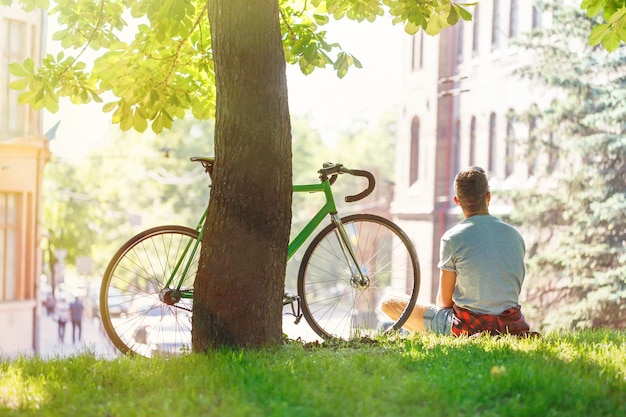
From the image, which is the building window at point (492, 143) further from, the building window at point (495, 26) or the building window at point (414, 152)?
the building window at point (414, 152)

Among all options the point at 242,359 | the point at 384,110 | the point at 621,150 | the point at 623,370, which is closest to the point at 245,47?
the point at 242,359

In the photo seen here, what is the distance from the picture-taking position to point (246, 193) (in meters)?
5.32

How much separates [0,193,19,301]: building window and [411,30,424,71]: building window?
16039 millimetres

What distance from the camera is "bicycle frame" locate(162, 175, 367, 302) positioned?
6.02m

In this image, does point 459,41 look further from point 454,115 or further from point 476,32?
point 454,115

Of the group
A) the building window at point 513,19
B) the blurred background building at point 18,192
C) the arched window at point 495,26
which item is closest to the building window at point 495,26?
the arched window at point 495,26

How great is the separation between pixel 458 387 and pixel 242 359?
1139 millimetres

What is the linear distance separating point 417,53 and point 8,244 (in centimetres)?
1708

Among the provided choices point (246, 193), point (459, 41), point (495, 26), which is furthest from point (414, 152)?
point (246, 193)

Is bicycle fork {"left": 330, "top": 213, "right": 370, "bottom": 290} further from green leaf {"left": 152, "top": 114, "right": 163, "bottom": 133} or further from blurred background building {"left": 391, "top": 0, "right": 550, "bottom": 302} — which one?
blurred background building {"left": 391, "top": 0, "right": 550, "bottom": 302}

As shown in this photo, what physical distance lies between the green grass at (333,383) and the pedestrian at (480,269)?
0.75 m

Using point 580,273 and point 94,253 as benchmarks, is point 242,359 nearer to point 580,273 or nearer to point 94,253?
point 580,273

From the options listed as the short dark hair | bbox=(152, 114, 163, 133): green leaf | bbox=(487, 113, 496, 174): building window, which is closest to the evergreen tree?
bbox=(487, 113, 496, 174): building window

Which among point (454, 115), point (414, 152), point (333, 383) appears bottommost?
point (333, 383)
